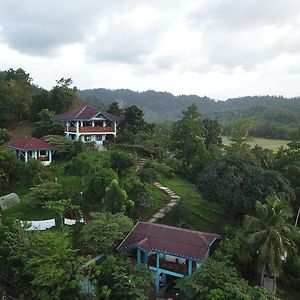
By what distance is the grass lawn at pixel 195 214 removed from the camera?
907 inches

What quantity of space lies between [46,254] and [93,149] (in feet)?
61.7

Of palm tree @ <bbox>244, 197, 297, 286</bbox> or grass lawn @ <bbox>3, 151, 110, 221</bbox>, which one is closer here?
Result: palm tree @ <bbox>244, 197, 297, 286</bbox>

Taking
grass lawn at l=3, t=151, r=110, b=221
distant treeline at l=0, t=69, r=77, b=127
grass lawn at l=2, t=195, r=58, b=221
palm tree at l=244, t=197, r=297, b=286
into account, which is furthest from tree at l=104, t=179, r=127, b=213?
distant treeline at l=0, t=69, r=77, b=127

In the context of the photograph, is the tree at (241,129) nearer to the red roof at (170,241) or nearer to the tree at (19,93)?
the red roof at (170,241)

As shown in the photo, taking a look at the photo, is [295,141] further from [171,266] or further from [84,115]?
[84,115]

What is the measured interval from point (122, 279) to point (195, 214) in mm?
9514

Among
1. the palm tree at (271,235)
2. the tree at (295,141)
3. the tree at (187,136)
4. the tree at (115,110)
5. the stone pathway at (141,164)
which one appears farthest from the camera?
the tree at (115,110)

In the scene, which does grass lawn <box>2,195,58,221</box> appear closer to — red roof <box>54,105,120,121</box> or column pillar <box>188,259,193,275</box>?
column pillar <box>188,259,193,275</box>

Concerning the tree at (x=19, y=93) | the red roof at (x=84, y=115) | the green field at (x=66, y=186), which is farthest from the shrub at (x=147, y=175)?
the tree at (x=19, y=93)

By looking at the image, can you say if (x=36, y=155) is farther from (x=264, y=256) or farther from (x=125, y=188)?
(x=264, y=256)

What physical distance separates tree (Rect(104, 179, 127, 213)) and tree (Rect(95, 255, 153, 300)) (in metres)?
3.99

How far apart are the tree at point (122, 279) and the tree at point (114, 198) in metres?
3.99

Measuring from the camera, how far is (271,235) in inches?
650

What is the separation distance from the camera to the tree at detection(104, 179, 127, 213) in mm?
20781
